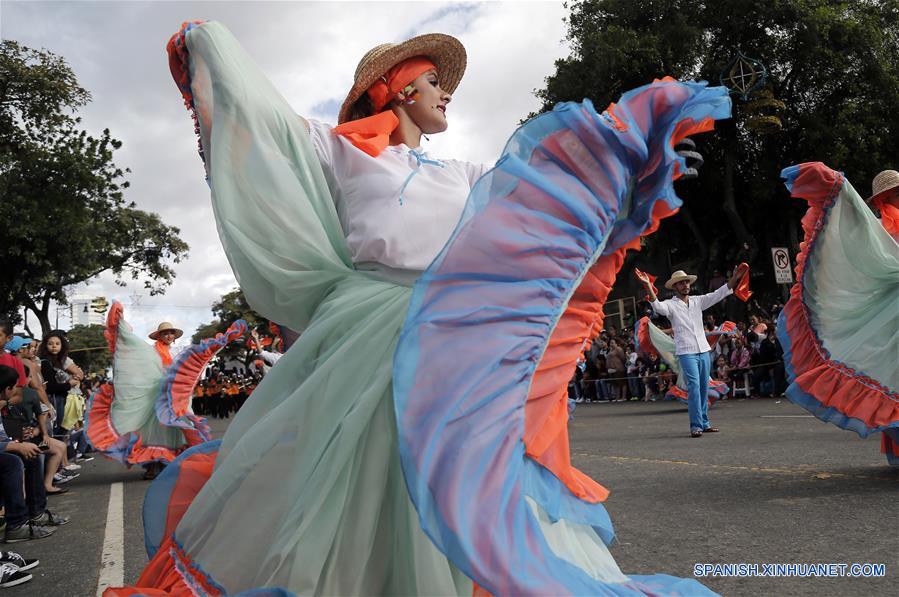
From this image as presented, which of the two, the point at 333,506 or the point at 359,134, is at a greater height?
the point at 359,134

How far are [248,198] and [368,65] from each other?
0.69 m

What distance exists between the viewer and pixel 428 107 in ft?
9.22

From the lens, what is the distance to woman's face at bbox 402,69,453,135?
2.81m

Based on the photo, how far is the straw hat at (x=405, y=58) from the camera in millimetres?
2762

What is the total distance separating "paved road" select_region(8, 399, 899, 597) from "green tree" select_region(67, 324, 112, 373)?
258ft

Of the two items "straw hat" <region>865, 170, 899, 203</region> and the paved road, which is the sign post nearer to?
the paved road

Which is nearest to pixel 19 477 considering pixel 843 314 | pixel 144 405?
pixel 144 405

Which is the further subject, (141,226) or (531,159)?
(141,226)

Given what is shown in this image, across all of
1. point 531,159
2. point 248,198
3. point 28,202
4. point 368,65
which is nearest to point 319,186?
point 248,198

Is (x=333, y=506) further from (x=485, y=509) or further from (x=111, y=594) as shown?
(x=111, y=594)

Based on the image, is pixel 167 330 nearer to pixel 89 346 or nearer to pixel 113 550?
pixel 113 550

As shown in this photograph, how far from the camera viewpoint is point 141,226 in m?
32.8

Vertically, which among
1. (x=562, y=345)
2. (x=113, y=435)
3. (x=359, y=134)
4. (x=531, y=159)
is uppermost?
(x=359, y=134)

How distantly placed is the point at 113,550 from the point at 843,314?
4.76m
